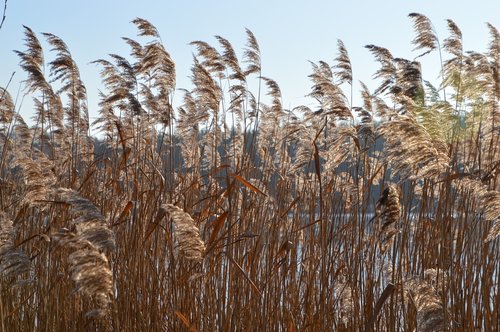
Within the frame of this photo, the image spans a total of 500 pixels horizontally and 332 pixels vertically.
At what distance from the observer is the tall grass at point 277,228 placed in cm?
336

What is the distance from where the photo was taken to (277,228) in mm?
4516

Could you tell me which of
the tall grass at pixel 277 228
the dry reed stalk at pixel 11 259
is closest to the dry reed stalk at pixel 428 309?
the tall grass at pixel 277 228

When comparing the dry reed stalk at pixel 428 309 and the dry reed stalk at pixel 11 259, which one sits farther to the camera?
the dry reed stalk at pixel 11 259

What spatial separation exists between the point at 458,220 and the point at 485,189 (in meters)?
0.81

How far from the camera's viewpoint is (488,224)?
173 inches

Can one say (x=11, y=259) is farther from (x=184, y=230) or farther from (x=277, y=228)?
(x=277, y=228)

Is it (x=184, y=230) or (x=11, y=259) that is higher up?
(x=184, y=230)

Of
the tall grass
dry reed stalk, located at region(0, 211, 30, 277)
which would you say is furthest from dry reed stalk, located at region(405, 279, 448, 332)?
dry reed stalk, located at region(0, 211, 30, 277)

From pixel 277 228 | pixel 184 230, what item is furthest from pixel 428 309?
pixel 277 228

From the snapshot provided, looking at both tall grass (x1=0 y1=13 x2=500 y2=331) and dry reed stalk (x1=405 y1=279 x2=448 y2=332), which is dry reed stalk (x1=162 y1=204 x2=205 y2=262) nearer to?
tall grass (x1=0 y1=13 x2=500 y2=331)

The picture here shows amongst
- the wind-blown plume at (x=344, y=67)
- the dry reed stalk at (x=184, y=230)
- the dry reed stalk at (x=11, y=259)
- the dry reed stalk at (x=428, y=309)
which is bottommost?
the dry reed stalk at (x=428, y=309)

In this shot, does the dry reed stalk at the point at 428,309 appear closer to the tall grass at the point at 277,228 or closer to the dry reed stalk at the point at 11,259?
the tall grass at the point at 277,228

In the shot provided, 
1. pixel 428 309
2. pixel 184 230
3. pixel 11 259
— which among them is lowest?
pixel 428 309

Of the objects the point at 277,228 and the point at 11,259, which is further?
the point at 277,228
